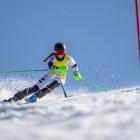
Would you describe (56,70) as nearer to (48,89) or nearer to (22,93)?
(48,89)

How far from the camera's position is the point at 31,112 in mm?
3781

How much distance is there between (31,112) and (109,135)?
138 cm

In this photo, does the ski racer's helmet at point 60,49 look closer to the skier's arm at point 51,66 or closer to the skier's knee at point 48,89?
the skier's arm at point 51,66

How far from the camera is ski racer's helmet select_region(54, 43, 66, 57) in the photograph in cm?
868

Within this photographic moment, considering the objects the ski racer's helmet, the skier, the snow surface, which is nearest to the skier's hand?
the skier

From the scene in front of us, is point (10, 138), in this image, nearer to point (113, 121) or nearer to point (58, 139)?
point (58, 139)

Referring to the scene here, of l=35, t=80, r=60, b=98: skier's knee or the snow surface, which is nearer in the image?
the snow surface

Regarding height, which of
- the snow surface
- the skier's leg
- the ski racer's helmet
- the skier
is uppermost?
the ski racer's helmet

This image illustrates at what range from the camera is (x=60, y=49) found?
28.6ft

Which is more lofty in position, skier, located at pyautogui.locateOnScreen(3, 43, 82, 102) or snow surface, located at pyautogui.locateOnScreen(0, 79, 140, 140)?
skier, located at pyautogui.locateOnScreen(3, 43, 82, 102)

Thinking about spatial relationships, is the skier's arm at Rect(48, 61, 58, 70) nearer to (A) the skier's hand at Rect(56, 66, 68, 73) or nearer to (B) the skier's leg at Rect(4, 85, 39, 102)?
(A) the skier's hand at Rect(56, 66, 68, 73)

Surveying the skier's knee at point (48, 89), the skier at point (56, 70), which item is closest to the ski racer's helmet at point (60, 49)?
the skier at point (56, 70)

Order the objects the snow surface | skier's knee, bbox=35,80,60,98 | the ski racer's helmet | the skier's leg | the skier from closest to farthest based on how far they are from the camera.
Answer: the snow surface → skier's knee, bbox=35,80,60,98 → the skier's leg → the skier → the ski racer's helmet

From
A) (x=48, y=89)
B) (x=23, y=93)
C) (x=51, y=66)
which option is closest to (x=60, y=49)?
(x=51, y=66)
